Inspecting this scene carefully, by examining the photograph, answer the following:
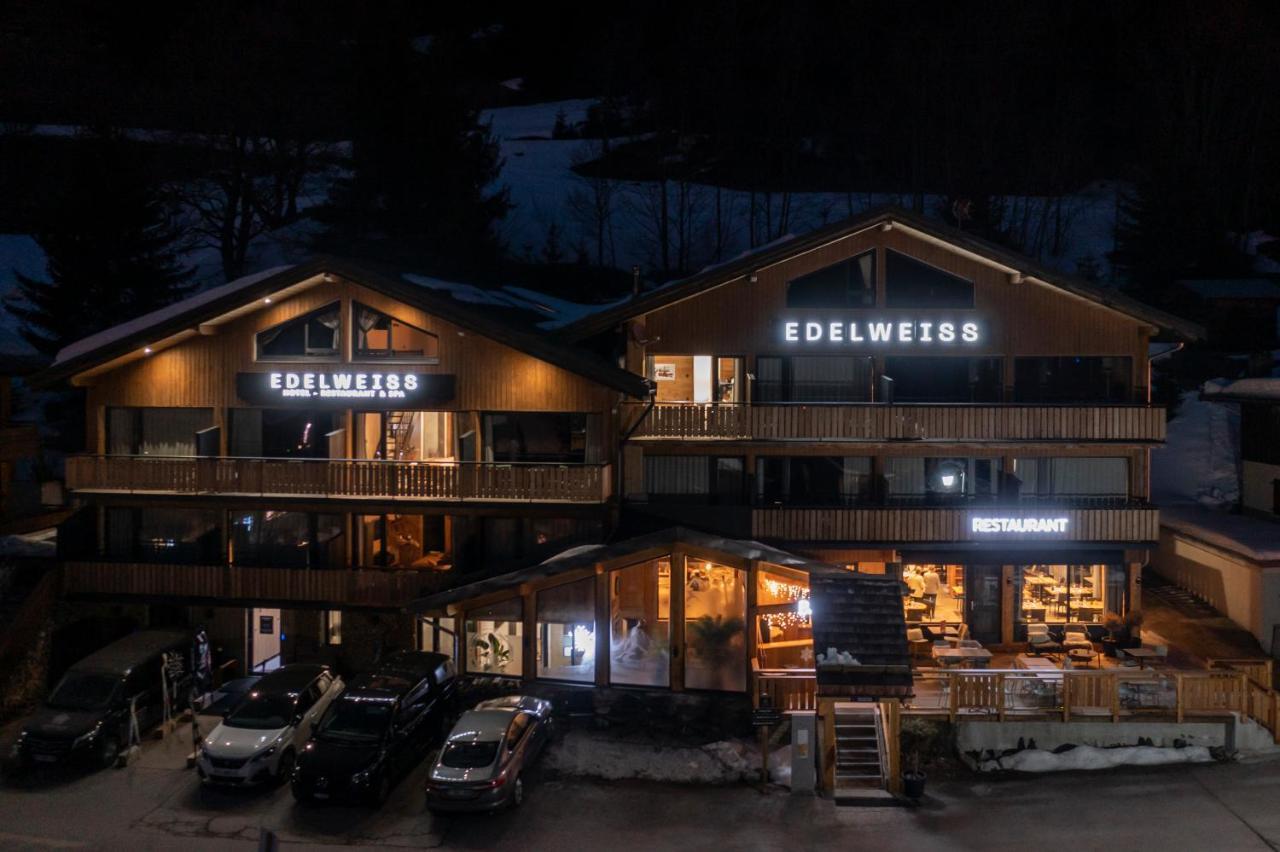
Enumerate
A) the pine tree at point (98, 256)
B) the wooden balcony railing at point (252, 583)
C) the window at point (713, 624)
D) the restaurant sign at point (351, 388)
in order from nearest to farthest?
the window at point (713, 624) < the wooden balcony railing at point (252, 583) < the restaurant sign at point (351, 388) < the pine tree at point (98, 256)

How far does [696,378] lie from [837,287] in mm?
4910

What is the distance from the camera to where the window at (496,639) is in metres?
→ 25.6

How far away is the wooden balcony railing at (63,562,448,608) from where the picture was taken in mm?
27422

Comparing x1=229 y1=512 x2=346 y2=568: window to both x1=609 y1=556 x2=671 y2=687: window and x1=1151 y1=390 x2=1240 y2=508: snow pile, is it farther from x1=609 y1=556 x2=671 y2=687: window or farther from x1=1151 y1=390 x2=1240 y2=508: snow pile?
x1=1151 y1=390 x2=1240 y2=508: snow pile

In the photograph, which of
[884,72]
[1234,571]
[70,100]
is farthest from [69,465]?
[884,72]

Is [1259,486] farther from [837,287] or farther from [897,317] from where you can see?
[837,287]

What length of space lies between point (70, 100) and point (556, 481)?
169ft

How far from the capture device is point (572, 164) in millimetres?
72125

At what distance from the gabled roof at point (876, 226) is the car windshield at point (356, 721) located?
12173mm

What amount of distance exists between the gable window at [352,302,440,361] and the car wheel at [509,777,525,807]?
12.6 m

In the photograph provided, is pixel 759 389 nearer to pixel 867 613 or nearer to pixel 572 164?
pixel 867 613

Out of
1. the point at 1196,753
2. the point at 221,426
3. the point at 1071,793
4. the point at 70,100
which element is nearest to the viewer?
the point at 1071,793

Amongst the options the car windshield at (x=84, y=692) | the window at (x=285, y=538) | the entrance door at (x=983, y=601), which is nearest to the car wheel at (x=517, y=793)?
the car windshield at (x=84, y=692)

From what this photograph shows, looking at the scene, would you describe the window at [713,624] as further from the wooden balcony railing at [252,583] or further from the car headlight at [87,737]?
the car headlight at [87,737]
